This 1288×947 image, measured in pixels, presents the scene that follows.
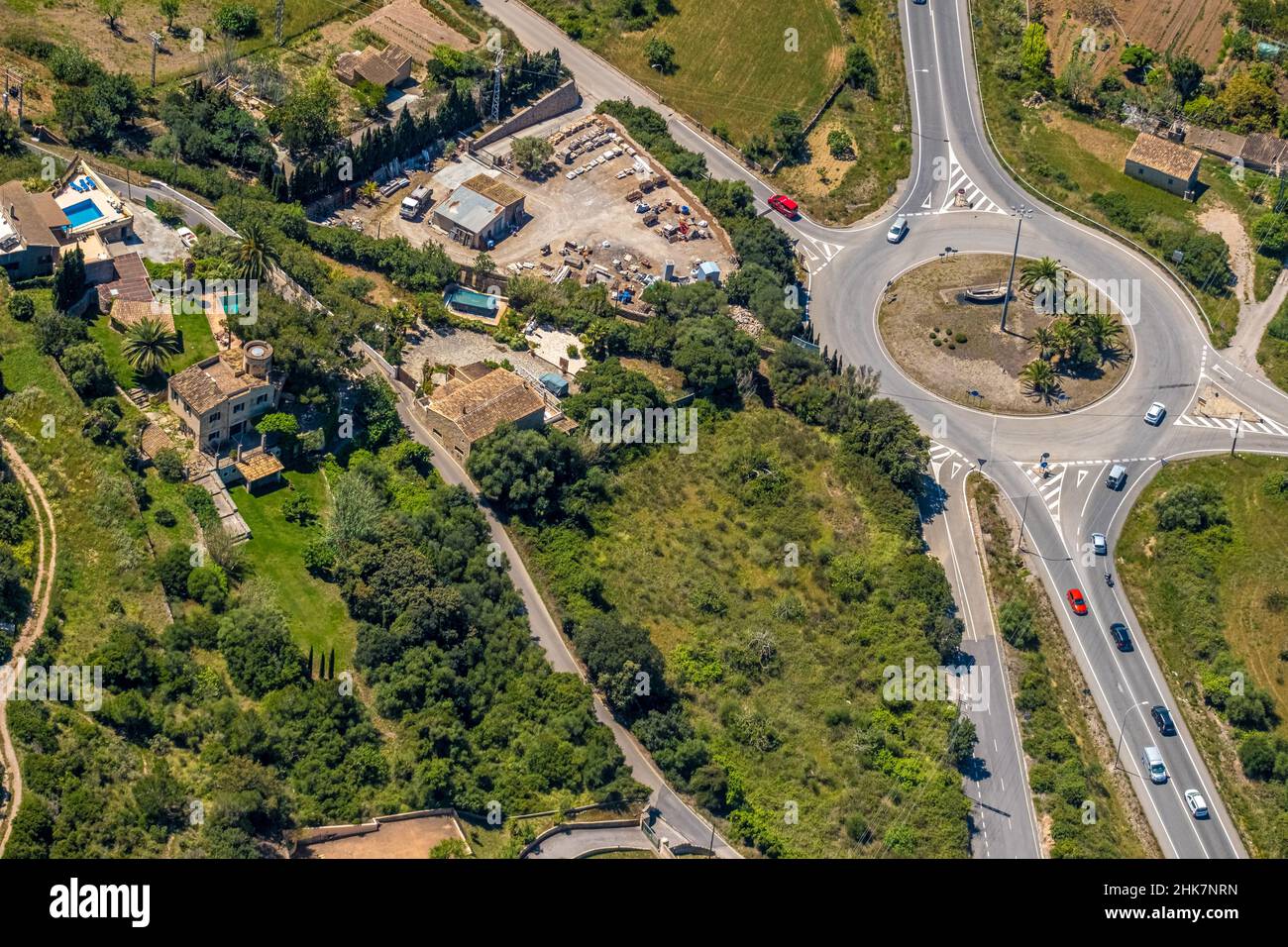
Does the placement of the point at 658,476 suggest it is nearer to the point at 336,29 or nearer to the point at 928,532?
the point at 928,532

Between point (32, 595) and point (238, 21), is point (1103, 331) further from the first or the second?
point (32, 595)

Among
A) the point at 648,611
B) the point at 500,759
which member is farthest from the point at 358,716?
the point at 648,611

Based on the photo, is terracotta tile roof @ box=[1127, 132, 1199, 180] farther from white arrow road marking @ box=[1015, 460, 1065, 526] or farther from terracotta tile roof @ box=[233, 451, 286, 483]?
terracotta tile roof @ box=[233, 451, 286, 483]

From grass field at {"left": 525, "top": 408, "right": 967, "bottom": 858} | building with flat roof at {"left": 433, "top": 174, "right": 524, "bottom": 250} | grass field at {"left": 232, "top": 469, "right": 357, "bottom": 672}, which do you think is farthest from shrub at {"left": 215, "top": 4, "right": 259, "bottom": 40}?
grass field at {"left": 525, "top": 408, "right": 967, "bottom": 858}

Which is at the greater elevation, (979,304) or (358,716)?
(979,304)

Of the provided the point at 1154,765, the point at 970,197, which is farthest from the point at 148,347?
the point at 970,197
